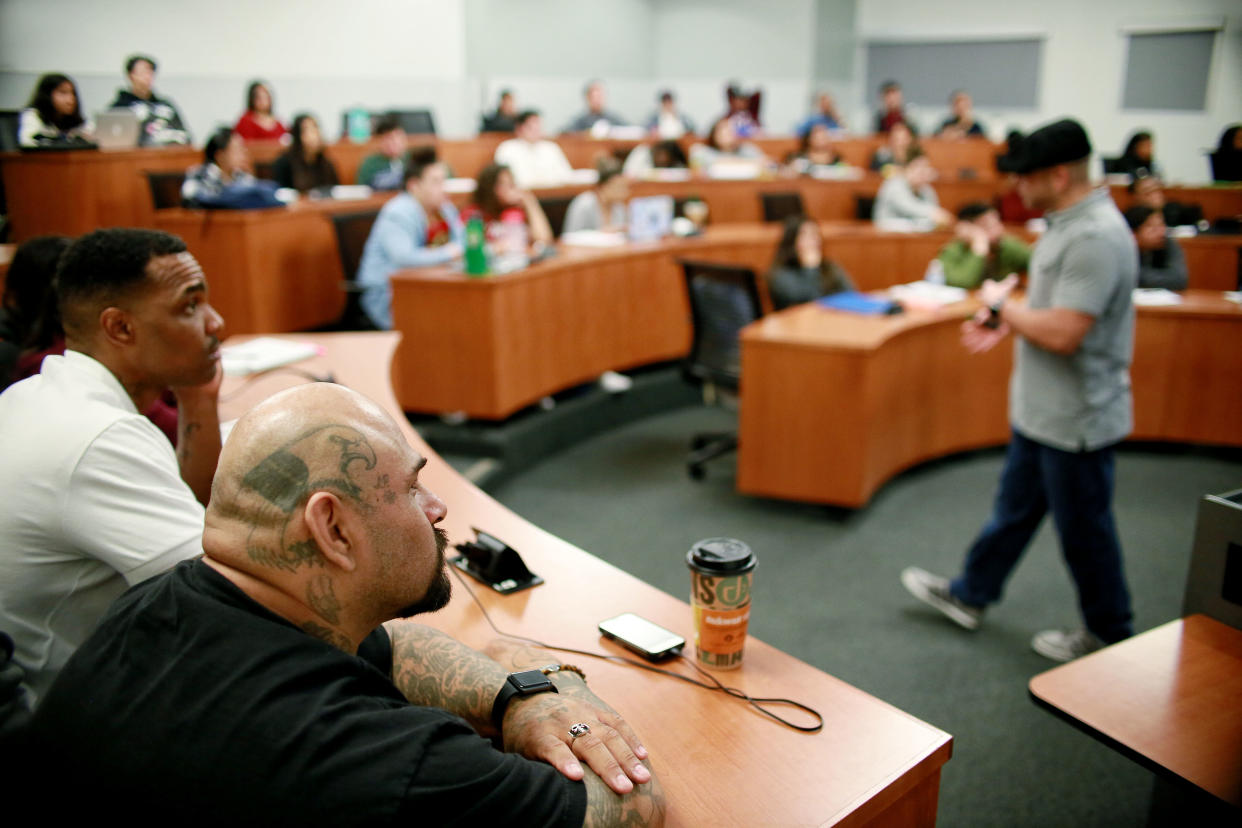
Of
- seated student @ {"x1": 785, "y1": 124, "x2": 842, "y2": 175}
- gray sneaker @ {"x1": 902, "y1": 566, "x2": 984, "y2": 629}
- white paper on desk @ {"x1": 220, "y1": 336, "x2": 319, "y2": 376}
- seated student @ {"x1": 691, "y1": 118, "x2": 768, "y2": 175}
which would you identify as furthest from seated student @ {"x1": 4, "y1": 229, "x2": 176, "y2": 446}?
seated student @ {"x1": 785, "y1": 124, "x2": 842, "y2": 175}

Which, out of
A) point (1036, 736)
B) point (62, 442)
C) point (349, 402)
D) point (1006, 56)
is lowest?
point (1036, 736)

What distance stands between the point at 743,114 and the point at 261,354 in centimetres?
713

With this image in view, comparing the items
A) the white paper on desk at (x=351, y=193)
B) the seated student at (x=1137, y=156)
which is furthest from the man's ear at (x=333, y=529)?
the seated student at (x=1137, y=156)

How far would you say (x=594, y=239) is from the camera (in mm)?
5066

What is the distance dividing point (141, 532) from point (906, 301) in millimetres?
3520

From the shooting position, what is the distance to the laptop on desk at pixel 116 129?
4977 mm

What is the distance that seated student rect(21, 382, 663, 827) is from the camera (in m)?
0.82

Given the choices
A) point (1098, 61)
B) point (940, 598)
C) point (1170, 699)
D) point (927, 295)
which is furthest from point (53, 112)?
point (1098, 61)

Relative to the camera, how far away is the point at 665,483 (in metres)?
4.07

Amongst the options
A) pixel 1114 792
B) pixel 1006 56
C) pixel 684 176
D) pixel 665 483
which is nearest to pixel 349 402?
pixel 1114 792

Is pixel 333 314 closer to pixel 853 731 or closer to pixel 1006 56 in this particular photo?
pixel 853 731

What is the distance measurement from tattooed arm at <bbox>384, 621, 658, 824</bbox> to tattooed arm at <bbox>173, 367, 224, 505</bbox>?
73cm

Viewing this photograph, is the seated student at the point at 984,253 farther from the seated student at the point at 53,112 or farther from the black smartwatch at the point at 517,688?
the seated student at the point at 53,112

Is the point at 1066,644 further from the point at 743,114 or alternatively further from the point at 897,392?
the point at 743,114
